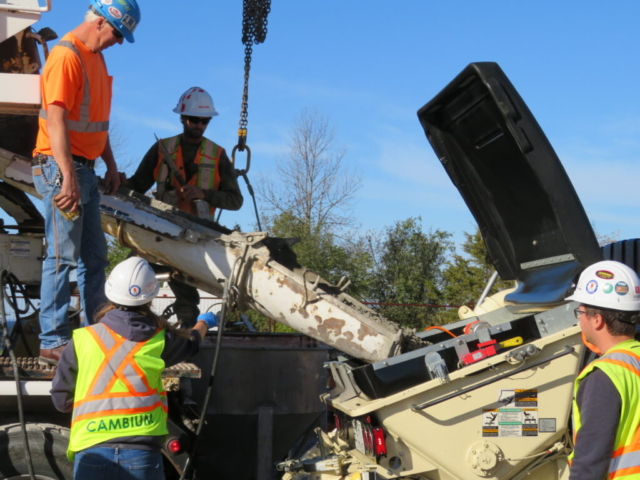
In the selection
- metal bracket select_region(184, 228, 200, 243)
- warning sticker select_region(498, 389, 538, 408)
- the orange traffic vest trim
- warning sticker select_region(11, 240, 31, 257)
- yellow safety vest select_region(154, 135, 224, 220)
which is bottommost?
warning sticker select_region(498, 389, 538, 408)

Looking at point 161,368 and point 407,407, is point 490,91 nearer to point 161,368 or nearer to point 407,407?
point 407,407

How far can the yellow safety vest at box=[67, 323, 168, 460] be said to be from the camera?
3.23 metres

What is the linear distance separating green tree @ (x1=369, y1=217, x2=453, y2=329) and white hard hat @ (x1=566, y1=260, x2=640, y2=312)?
47.5 ft

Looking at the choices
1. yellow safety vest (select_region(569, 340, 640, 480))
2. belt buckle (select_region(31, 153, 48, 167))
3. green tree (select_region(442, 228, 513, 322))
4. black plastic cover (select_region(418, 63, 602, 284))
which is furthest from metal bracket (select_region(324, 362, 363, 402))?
green tree (select_region(442, 228, 513, 322))

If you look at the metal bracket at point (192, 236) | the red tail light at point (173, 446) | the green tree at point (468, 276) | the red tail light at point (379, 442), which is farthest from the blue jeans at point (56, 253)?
the green tree at point (468, 276)

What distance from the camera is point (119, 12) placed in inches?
165

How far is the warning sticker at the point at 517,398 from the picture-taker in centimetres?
378

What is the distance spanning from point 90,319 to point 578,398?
2.74 m

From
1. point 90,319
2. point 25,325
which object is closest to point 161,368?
point 90,319

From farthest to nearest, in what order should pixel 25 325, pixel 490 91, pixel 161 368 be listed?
pixel 25 325 → pixel 490 91 → pixel 161 368

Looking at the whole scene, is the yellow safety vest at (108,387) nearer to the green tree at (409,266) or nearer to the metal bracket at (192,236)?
the metal bracket at (192,236)

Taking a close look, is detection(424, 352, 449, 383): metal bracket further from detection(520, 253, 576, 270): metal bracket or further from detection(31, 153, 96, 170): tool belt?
detection(31, 153, 96, 170): tool belt

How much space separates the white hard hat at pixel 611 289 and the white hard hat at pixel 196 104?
374 centimetres

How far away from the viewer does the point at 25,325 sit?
4934mm
